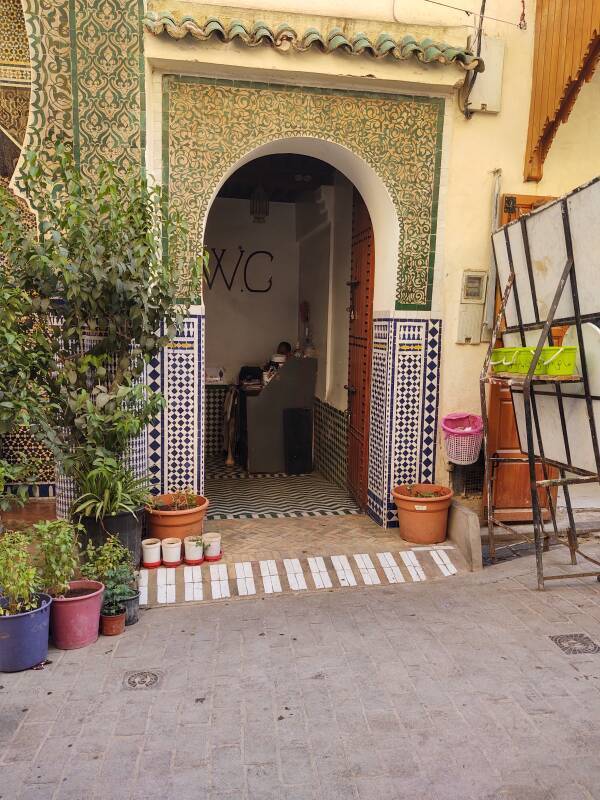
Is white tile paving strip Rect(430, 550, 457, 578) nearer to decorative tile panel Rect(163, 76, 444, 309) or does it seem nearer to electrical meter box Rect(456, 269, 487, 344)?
electrical meter box Rect(456, 269, 487, 344)

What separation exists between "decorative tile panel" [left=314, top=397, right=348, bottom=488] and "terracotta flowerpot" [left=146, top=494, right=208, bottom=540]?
2555mm

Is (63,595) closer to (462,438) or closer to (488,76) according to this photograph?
(462,438)

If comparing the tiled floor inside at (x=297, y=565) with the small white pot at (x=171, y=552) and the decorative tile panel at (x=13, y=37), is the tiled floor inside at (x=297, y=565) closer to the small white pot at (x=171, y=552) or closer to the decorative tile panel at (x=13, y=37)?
the small white pot at (x=171, y=552)

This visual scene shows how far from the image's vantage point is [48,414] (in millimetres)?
4574

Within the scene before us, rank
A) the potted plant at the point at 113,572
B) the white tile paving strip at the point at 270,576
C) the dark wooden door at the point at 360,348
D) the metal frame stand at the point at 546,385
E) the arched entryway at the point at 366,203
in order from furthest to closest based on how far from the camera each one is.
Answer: the dark wooden door at the point at 360,348 → the arched entryway at the point at 366,203 → the white tile paving strip at the point at 270,576 → the metal frame stand at the point at 546,385 → the potted plant at the point at 113,572

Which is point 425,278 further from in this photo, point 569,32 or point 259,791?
point 259,791

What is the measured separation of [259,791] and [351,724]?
650mm

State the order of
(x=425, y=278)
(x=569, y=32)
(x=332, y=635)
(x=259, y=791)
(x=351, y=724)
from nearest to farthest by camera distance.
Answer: (x=259, y=791)
(x=351, y=724)
(x=332, y=635)
(x=569, y=32)
(x=425, y=278)

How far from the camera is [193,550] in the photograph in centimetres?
516

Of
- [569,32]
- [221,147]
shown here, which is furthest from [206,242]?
[569,32]

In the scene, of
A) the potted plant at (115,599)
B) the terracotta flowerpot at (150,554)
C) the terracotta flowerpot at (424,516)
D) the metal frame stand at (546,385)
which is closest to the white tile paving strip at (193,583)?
the terracotta flowerpot at (150,554)

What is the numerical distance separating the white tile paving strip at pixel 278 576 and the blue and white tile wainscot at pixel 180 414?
0.88 meters

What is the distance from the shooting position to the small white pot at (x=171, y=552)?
5.14m

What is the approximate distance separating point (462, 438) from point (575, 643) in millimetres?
2154
